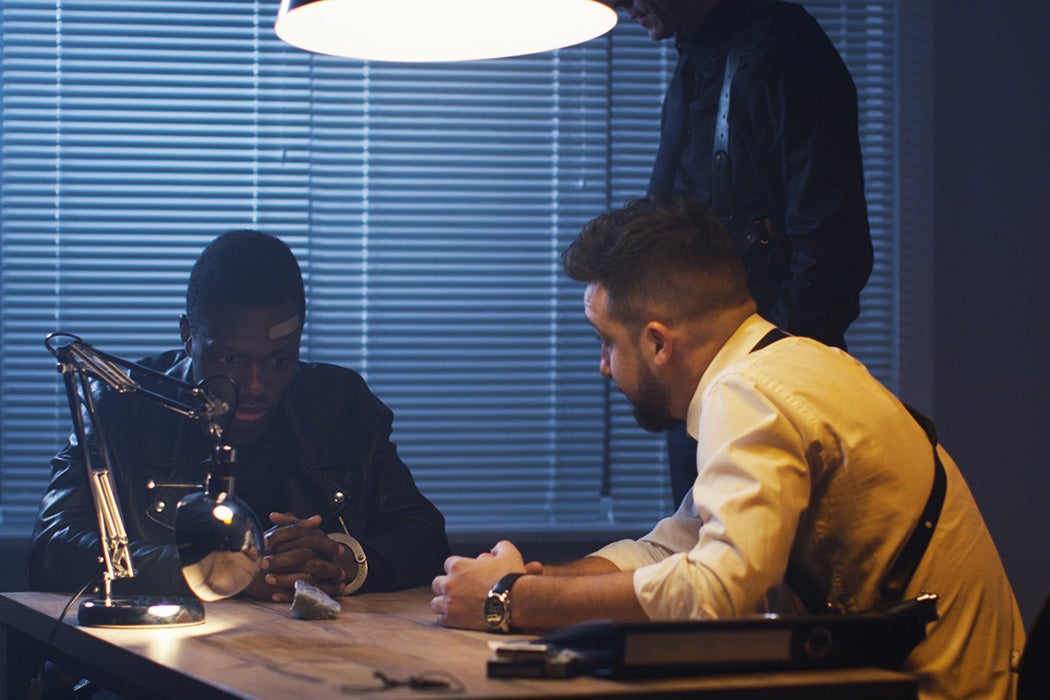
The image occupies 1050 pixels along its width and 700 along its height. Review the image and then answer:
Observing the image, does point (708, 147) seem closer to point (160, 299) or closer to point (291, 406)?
point (291, 406)

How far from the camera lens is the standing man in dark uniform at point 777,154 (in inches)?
100.0

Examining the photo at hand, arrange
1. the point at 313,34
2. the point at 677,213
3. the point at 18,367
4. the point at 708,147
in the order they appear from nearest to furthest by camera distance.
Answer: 1. the point at 677,213
2. the point at 313,34
3. the point at 708,147
4. the point at 18,367

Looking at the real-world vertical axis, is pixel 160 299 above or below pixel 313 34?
below

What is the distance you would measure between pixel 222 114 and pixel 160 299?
0.57m

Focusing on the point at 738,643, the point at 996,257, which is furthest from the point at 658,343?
the point at 996,257

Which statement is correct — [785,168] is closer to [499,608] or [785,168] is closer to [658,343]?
[658,343]

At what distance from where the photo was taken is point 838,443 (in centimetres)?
161

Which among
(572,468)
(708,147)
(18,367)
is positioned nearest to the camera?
(708,147)

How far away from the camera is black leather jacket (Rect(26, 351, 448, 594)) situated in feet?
7.45

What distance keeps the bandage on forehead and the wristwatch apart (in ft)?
3.45

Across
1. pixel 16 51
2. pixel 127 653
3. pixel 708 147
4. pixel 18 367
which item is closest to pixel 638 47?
pixel 708 147

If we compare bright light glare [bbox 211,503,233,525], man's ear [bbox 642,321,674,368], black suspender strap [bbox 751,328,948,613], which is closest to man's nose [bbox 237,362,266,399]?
bright light glare [bbox 211,503,233,525]

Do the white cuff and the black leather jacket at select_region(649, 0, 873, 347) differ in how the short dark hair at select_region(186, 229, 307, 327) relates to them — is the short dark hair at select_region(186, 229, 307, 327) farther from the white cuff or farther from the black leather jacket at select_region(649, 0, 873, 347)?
the black leather jacket at select_region(649, 0, 873, 347)

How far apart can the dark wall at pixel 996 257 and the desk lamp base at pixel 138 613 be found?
2.73m
